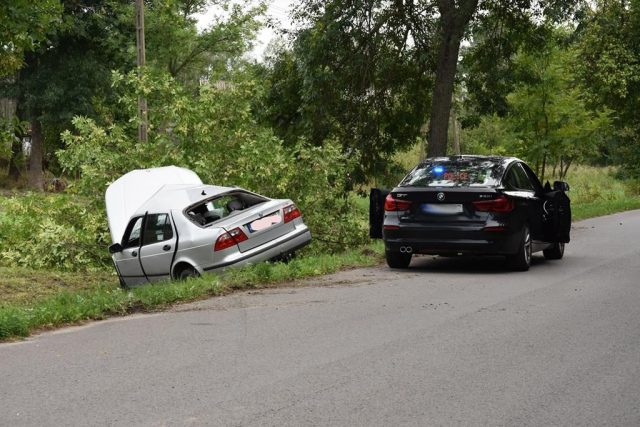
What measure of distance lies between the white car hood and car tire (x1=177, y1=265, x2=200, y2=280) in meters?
2.47

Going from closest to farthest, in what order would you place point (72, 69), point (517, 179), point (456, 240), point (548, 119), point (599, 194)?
1. point (456, 240)
2. point (517, 179)
3. point (548, 119)
4. point (599, 194)
5. point (72, 69)

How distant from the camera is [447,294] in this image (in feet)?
36.0

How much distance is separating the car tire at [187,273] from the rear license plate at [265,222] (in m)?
0.97

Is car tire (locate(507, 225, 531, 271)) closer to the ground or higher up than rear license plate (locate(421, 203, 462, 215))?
closer to the ground

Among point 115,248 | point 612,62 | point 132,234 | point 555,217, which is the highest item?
point 612,62

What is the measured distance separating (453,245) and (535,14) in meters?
11.8

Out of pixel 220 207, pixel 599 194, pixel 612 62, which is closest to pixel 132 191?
pixel 220 207

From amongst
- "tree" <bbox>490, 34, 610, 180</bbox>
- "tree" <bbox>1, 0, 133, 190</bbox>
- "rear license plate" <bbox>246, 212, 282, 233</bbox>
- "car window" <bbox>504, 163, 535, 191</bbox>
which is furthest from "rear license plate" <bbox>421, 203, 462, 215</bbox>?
"tree" <bbox>1, 0, 133, 190</bbox>

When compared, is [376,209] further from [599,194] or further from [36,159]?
[36,159]

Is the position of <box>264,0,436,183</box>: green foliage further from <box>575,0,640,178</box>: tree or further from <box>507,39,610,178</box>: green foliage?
<box>575,0,640,178</box>: tree

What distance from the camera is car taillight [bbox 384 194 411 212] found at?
13445 millimetres

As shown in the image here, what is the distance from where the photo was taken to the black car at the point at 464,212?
1298 cm

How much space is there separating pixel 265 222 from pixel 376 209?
263 cm

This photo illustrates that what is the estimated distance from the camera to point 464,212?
13.1 m
